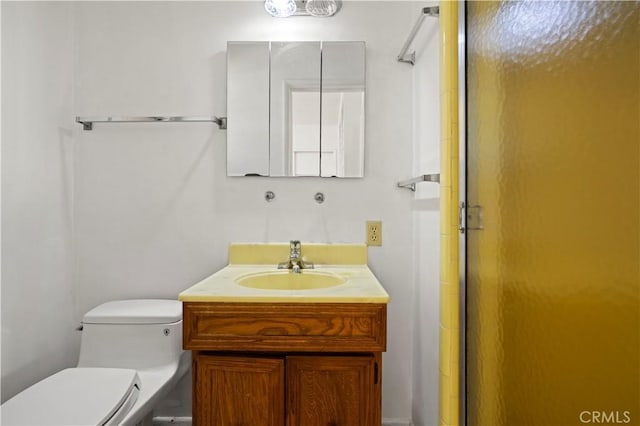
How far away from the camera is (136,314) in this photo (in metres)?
1.41

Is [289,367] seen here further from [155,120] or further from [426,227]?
[155,120]

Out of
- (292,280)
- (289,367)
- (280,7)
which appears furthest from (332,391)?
(280,7)

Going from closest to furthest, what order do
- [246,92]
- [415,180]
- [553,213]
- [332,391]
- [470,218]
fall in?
[553,213] → [470,218] → [332,391] → [415,180] → [246,92]

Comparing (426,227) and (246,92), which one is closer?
(426,227)

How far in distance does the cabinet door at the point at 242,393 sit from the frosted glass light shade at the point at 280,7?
1.38 m

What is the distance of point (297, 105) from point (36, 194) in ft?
3.64

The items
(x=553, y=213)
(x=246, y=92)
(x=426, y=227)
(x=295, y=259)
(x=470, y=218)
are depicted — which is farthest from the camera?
(x=246, y=92)

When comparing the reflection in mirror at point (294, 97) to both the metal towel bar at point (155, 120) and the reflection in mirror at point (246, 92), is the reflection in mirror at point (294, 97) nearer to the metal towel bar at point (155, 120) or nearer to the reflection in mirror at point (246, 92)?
the reflection in mirror at point (246, 92)

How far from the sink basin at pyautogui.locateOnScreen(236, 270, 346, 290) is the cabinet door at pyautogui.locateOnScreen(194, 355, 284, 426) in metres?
0.38

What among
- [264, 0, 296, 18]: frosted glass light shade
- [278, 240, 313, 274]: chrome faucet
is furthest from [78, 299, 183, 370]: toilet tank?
[264, 0, 296, 18]: frosted glass light shade

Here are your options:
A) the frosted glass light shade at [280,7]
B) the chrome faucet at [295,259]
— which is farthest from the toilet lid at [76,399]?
the frosted glass light shade at [280,7]

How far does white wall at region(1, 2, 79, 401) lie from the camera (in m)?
1.30

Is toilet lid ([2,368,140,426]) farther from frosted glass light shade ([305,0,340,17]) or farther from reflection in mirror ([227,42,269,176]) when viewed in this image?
frosted glass light shade ([305,0,340,17])

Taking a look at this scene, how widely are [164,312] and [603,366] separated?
4.54ft
